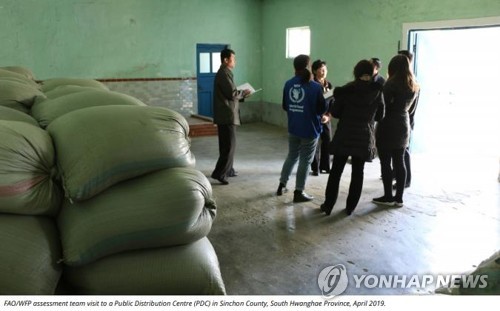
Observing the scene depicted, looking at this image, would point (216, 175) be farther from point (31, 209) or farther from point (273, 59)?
point (273, 59)

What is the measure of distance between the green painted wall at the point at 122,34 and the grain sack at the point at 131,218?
664cm

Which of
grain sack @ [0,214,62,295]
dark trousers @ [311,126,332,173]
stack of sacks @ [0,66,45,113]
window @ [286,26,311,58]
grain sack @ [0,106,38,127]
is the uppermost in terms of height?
window @ [286,26,311,58]

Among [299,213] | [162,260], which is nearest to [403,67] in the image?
[299,213]

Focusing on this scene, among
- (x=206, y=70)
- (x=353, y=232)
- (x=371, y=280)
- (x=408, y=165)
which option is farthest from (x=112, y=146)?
(x=206, y=70)

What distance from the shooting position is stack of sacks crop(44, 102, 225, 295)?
1.52m

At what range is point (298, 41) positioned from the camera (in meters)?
8.46

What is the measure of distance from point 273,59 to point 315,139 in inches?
218

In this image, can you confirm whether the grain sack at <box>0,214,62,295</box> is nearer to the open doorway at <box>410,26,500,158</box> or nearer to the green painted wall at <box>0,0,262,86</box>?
the open doorway at <box>410,26,500,158</box>

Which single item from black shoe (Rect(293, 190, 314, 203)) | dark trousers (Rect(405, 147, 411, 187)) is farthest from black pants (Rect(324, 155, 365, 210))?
dark trousers (Rect(405, 147, 411, 187))

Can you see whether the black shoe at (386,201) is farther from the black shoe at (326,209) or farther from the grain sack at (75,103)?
the grain sack at (75,103)

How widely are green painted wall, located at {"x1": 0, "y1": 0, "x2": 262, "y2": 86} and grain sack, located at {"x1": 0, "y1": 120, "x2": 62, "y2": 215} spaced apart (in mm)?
6512

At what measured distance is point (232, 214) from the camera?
3.79 metres

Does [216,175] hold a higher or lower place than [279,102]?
lower

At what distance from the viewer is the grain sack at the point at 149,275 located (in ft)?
5.05
